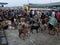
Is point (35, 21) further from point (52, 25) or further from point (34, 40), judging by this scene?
point (34, 40)

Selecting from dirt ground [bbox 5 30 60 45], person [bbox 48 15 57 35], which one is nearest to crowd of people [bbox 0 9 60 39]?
person [bbox 48 15 57 35]

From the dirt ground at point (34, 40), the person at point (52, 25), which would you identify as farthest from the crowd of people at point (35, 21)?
the dirt ground at point (34, 40)

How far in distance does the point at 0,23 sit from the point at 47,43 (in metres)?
6.14

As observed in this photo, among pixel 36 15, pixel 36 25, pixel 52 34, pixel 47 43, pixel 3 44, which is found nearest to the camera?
pixel 3 44

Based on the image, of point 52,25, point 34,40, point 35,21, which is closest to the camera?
point 34,40

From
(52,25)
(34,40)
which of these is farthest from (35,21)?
(34,40)

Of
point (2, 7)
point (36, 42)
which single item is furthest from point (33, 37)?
point (2, 7)

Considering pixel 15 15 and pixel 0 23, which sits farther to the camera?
pixel 15 15

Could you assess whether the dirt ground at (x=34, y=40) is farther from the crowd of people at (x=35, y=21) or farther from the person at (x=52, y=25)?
the crowd of people at (x=35, y=21)

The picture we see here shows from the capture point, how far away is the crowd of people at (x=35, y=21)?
17.0m

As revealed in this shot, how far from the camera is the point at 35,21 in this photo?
18766 millimetres

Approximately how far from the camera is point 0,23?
733 inches

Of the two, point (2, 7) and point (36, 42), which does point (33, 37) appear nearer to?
point (36, 42)

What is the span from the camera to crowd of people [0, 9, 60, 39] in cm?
1700
